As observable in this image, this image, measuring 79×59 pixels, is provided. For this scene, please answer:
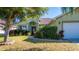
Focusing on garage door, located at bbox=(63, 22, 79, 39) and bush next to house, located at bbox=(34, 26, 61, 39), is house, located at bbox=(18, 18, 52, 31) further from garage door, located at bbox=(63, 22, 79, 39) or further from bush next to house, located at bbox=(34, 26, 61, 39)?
garage door, located at bbox=(63, 22, 79, 39)

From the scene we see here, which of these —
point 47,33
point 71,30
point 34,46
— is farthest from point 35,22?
point 71,30

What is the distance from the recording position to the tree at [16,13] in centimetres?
665

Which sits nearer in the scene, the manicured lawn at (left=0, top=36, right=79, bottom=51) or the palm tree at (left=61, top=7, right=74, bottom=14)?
the palm tree at (left=61, top=7, right=74, bottom=14)

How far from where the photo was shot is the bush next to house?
22.1 feet

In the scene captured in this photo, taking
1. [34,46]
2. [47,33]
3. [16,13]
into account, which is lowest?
[34,46]

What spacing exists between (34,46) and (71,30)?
0.83 metres

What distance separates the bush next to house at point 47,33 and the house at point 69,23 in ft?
0.34

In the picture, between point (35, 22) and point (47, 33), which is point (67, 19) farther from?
point (35, 22)

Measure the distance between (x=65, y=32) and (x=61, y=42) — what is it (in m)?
0.23

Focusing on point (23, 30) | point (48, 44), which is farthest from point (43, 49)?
point (23, 30)

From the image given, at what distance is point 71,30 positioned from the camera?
689 cm

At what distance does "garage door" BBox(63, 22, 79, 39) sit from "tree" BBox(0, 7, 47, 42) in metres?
0.59

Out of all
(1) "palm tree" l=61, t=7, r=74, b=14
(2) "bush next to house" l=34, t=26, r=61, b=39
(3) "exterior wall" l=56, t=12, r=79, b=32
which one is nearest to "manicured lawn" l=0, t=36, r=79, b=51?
(2) "bush next to house" l=34, t=26, r=61, b=39

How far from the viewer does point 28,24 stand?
22.0 ft
